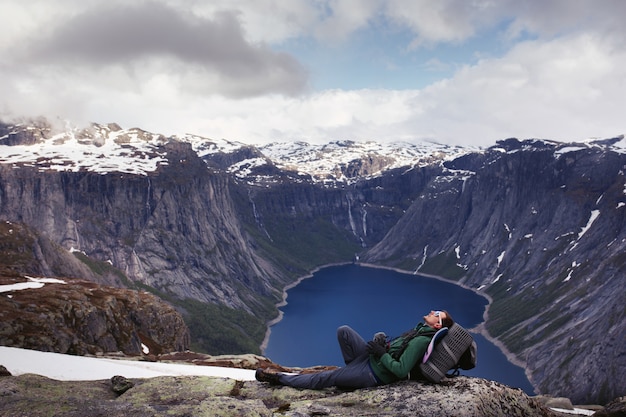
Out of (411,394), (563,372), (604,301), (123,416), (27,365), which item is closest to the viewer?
(123,416)

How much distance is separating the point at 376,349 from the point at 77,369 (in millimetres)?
15867

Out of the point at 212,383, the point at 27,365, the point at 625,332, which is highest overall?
the point at 212,383

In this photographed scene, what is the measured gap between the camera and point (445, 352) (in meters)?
15.6

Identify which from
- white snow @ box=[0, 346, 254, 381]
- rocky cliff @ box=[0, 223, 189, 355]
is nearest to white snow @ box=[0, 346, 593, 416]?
white snow @ box=[0, 346, 254, 381]

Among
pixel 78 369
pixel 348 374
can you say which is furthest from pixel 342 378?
pixel 78 369

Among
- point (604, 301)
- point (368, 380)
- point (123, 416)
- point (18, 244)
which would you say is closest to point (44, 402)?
point (123, 416)

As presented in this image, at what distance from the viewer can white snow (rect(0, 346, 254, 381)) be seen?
23.6 meters

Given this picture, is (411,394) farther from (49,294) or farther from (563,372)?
(563,372)

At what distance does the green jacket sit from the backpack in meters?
0.24

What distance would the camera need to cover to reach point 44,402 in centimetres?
1480

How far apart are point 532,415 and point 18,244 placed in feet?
480

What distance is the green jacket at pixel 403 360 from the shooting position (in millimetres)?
15836

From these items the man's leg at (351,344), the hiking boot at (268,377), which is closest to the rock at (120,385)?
the hiking boot at (268,377)

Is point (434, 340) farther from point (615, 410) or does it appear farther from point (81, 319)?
point (81, 319)
